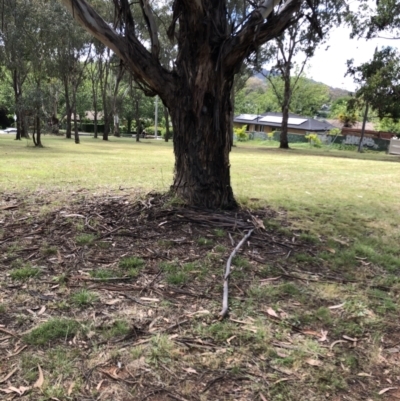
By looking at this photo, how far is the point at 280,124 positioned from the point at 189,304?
2333 inches

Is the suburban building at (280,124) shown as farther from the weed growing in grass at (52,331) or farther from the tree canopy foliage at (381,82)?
the weed growing in grass at (52,331)

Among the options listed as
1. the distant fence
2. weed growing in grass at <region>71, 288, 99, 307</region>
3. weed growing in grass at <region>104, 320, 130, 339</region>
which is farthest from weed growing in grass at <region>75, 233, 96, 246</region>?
the distant fence

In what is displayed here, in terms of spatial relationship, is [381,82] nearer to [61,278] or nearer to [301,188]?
[301,188]

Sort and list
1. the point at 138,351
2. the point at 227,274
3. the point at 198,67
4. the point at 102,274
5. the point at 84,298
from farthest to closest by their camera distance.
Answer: the point at 198,67 < the point at 227,274 < the point at 102,274 < the point at 84,298 < the point at 138,351

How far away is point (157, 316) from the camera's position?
2.96 m

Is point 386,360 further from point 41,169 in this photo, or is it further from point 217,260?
point 41,169

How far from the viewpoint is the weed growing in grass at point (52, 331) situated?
101 inches

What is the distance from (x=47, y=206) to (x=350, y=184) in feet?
24.4

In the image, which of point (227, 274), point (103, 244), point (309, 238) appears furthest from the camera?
point (309, 238)

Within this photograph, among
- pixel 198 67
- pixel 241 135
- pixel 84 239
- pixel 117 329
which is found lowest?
pixel 241 135

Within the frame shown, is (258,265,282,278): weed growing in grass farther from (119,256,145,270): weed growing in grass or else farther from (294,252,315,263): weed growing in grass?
(119,256,145,270): weed growing in grass

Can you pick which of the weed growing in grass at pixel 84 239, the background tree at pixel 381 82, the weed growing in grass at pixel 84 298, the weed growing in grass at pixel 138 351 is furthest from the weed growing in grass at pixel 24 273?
the background tree at pixel 381 82

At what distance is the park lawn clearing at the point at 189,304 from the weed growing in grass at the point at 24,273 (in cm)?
1

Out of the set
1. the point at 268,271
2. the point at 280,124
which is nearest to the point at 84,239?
the point at 268,271
